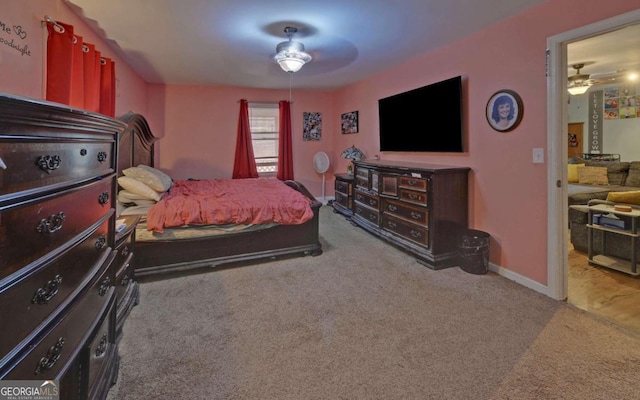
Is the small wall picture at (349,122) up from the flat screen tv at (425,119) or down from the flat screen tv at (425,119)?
up

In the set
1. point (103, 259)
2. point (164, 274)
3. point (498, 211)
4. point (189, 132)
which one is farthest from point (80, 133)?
point (189, 132)

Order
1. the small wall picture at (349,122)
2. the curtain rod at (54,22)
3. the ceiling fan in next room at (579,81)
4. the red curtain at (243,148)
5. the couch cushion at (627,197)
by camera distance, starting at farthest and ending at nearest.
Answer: the red curtain at (243,148), the small wall picture at (349,122), the ceiling fan in next room at (579,81), the couch cushion at (627,197), the curtain rod at (54,22)

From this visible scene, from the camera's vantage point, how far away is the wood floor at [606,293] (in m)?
2.35

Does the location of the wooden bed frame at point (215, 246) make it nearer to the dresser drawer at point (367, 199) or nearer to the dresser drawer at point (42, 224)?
the dresser drawer at point (367, 199)

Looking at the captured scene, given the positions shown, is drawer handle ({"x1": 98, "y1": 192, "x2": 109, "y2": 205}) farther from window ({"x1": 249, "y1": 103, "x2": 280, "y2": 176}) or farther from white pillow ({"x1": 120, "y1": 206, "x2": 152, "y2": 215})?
window ({"x1": 249, "y1": 103, "x2": 280, "y2": 176})

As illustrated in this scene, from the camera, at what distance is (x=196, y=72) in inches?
190

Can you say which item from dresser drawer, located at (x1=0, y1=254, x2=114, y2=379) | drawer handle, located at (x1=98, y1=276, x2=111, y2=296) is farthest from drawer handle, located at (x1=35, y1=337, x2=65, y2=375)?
drawer handle, located at (x1=98, y1=276, x2=111, y2=296)

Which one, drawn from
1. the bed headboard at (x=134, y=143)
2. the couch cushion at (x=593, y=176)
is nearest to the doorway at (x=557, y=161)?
the couch cushion at (x=593, y=176)

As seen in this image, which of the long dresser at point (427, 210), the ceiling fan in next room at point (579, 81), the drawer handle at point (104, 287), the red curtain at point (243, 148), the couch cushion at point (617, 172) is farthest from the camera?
the red curtain at point (243, 148)

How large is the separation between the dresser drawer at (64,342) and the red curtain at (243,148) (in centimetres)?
486

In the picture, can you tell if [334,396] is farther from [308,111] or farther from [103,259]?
[308,111]

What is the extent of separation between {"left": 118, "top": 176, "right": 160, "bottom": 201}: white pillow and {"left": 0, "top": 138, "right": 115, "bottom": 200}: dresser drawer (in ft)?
6.79

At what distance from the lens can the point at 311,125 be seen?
262 inches

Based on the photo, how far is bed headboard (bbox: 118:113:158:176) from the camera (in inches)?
142
